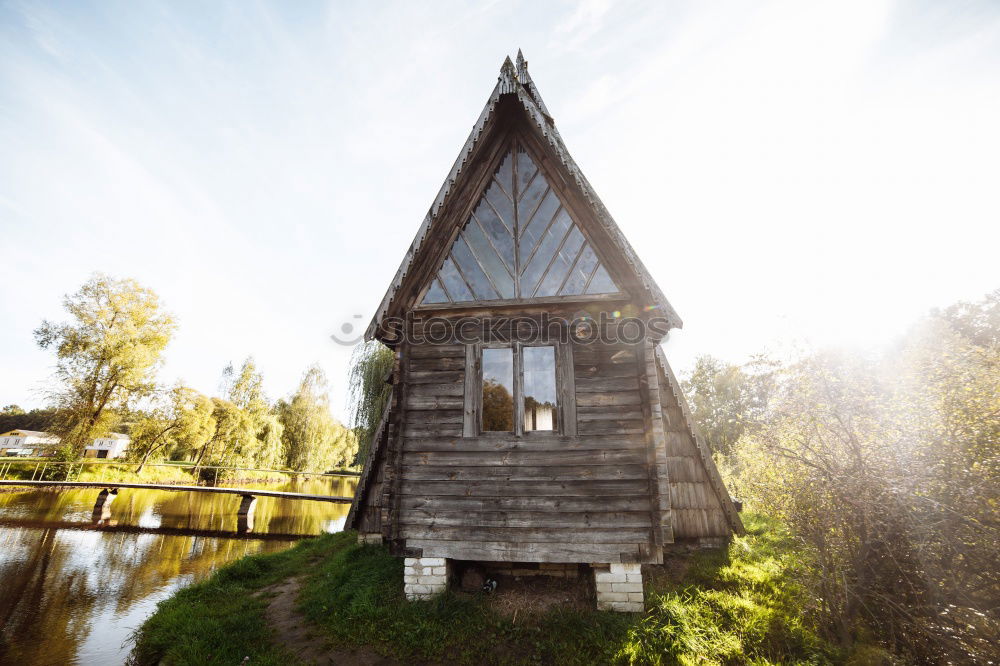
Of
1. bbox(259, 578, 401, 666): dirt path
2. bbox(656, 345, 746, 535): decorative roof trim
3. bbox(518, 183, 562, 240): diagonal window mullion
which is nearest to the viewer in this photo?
bbox(259, 578, 401, 666): dirt path

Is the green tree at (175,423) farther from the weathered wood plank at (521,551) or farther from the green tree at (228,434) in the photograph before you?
the weathered wood plank at (521,551)

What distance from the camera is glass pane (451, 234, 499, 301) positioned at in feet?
23.0

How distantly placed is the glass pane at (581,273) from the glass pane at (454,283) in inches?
69.0

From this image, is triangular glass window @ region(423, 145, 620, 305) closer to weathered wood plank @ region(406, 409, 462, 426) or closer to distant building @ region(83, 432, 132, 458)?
weathered wood plank @ region(406, 409, 462, 426)

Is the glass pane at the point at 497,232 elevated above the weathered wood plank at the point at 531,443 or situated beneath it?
elevated above

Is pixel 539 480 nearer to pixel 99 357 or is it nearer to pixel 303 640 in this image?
pixel 303 640

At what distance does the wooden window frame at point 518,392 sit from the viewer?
20.7ft

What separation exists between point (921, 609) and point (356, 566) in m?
8.75

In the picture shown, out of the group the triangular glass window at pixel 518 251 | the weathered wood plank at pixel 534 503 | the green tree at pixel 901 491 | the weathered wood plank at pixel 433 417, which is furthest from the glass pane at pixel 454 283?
the green tree at pixel 901 491

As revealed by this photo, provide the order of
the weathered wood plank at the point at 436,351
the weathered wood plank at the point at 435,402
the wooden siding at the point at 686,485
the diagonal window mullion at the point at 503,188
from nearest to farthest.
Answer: the weathered wood plank at the point at 435,402
the weathered wood plank at the point at 436,351
the diagonal window mullion at the point at 503,188
the wooden siding at the point at 686,485

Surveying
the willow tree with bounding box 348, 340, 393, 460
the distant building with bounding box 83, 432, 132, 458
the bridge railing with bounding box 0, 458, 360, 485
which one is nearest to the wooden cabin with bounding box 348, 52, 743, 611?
the willow tree with bounding box 348, 340, 393, 460

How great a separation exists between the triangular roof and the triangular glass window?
469mm

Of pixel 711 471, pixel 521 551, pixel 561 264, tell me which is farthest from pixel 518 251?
pixel 711 471

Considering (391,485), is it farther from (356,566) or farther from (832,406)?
(832,406)
